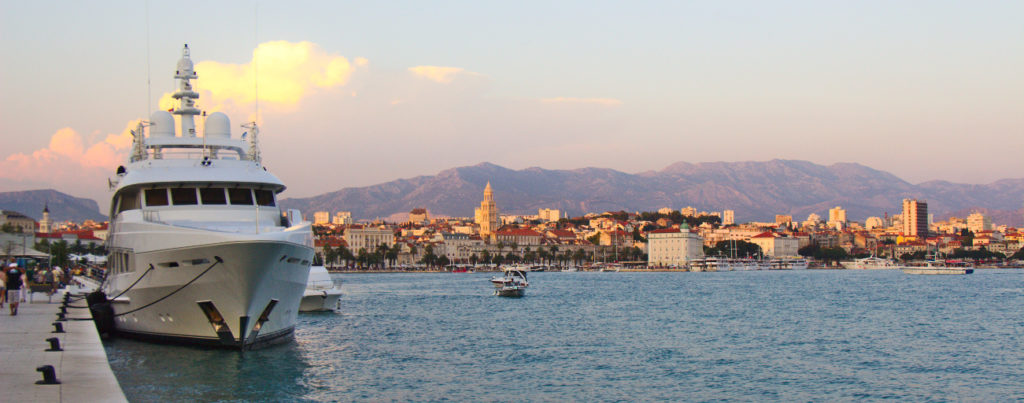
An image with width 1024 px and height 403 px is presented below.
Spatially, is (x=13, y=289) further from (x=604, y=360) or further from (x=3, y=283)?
(x=604, y=360)

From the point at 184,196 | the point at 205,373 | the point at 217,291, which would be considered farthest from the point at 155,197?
the point at 205,373

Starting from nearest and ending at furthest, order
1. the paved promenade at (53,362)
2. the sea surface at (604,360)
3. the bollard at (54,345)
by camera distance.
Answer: the paved promenade at (53,362), the bollard at (54,345), the sea surface at (604,360)

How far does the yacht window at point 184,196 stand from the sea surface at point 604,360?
442 centimetres

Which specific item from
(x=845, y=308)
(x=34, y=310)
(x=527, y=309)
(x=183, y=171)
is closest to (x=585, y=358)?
(x=183, y=171)

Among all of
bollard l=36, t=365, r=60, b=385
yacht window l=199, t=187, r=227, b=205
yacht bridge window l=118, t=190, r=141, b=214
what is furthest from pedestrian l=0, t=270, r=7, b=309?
bollard l=36, t=365, r=60, b=385

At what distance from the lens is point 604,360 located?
31781 millimetres

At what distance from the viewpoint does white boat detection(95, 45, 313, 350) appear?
26766mm

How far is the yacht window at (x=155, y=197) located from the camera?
30.1 meters

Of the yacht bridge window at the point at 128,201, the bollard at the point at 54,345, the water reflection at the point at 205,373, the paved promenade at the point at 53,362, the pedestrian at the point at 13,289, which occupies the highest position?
the yacht bridge window at the point at 128,201

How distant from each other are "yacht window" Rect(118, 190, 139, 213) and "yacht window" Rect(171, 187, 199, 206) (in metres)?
1.44

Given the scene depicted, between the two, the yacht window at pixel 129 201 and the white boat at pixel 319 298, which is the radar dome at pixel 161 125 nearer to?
the yacht window at pixel 129 201

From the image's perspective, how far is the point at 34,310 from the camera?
31062 millimetres

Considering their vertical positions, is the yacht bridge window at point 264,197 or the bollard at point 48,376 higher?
the yacht bridge window at point 264,197

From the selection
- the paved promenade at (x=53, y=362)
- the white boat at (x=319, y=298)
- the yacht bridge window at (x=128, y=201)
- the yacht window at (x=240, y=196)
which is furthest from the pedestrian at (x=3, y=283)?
the white boat at (x=319, y=298)
